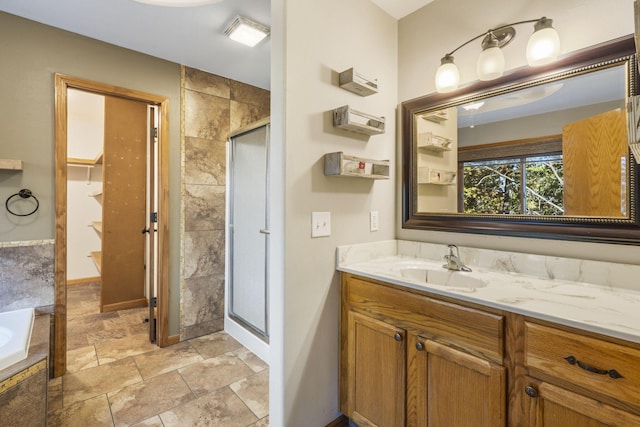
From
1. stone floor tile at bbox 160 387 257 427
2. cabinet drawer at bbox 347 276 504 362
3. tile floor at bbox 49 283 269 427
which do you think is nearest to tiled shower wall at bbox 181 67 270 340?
tile floor at bbox 49 283 269 427

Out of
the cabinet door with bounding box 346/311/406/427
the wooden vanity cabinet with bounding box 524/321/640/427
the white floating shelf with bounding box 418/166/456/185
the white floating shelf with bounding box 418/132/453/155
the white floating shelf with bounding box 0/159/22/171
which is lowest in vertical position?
the cabinet door with bounding box 346/311/406/427

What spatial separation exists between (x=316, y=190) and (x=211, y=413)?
4.76 feet

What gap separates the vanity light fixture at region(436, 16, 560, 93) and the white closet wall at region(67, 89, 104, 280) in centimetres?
462

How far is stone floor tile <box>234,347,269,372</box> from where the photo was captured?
Result: 88.5 inches

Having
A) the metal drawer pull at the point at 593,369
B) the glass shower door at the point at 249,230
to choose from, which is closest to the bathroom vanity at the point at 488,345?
the metal drawer pull at the point at 593,369

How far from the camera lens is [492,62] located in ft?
4.71

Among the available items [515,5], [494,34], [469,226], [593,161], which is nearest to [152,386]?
[469,226]

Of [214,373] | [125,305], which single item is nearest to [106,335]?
[125,305]

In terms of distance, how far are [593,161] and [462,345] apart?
98cm

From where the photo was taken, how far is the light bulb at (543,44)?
1.27 m

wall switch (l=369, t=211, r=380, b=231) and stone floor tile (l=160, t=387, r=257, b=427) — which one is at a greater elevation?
wall switch (l=369, t=211, r=380, b=231)

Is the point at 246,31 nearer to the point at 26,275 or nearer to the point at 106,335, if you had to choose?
the point at 26,275

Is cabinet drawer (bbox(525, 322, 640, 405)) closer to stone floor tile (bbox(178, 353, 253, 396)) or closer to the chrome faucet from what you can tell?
the chrome faucet

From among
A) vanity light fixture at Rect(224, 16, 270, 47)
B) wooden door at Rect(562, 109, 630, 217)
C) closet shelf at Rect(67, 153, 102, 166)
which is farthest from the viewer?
closet shelf at Rect(67, 153, 102, 166)
